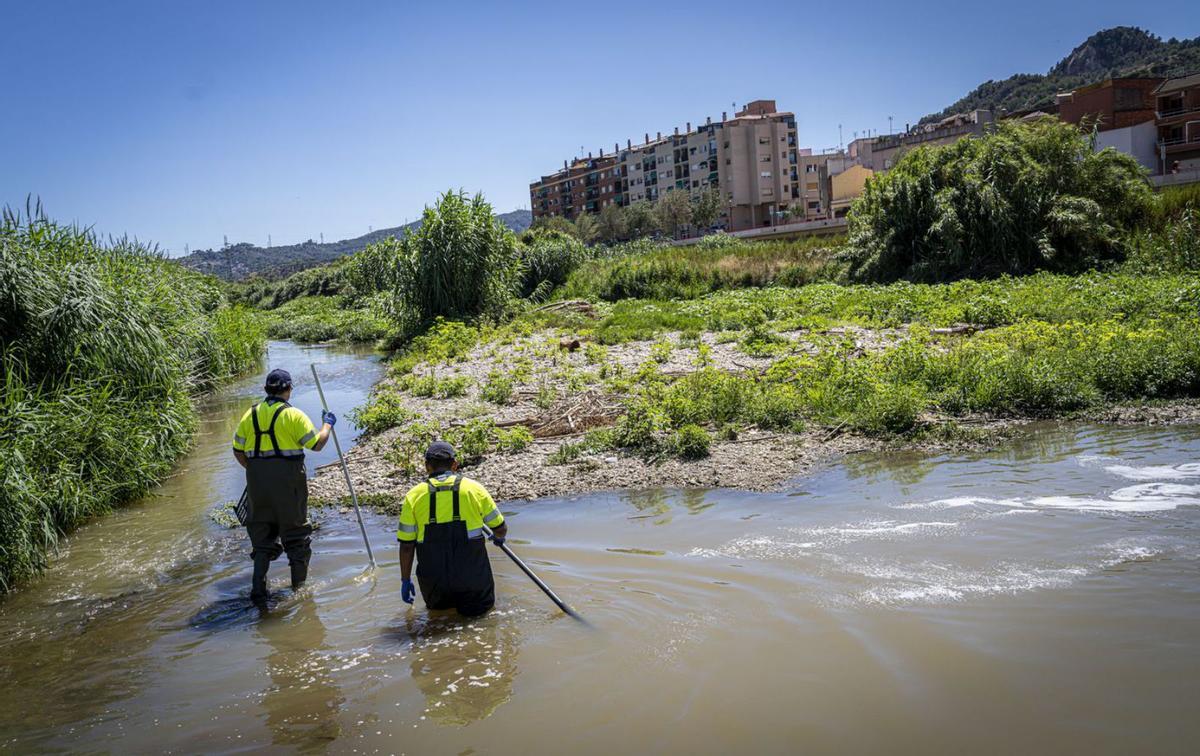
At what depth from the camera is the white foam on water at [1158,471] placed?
836cm

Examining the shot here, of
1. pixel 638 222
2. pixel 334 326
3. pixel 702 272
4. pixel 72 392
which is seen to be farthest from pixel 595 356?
pixel 638 222

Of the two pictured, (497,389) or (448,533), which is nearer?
(448,533)

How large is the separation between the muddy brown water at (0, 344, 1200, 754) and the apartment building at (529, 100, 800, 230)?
85.7 m

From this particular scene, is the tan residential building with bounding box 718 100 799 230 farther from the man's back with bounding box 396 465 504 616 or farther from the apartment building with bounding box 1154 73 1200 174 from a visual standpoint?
the man's back with bounding box 396 465 504 616

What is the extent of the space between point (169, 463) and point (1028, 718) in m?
11.9

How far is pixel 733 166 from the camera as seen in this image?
9494 cm

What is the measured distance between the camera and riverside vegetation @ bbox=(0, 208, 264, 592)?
327 inches

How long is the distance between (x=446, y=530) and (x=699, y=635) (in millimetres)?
1875

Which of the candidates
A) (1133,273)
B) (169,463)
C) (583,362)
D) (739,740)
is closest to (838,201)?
(1133,273)

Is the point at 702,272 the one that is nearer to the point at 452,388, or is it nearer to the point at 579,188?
the point at 452,388

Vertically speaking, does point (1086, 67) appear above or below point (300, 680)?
above

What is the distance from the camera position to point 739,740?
171 inches

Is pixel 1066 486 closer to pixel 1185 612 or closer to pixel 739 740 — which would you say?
pixel 1185 612

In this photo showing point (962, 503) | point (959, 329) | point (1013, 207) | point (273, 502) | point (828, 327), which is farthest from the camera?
point (1013, 207)
